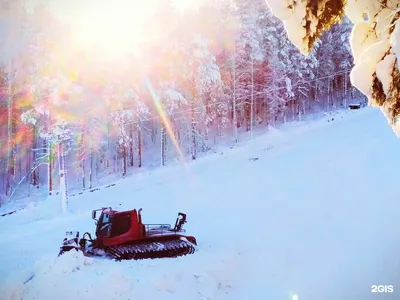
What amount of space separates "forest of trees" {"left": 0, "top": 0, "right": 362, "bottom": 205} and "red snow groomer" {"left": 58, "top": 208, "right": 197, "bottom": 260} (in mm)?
3388

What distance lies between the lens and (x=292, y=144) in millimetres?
12594

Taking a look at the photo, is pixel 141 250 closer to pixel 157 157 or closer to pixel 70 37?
pixel 70 37

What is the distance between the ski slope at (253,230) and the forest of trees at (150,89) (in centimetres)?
247

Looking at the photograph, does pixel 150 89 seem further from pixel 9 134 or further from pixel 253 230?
pixel 253 230

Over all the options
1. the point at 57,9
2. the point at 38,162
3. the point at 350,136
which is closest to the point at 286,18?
the point at 57,9

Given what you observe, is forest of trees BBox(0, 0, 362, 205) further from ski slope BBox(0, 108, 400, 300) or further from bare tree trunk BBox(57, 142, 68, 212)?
ski slope BBox(0, 108, 400, 300)

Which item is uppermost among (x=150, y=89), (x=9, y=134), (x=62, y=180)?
(x=150, y=89)

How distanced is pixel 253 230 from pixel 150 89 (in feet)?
27.5

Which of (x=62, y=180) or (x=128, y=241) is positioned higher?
(x=62, y=180)

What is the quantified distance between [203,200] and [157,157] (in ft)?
23.1

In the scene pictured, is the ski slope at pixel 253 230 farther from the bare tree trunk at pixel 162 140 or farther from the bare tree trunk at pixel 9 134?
the bare tree trunk at pixel 162 140

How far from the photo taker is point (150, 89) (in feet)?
47.9

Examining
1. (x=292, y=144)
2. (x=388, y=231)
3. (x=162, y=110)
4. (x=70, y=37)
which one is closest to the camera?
(x=388, y=231)

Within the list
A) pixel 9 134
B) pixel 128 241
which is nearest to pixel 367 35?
pixel 128 241
